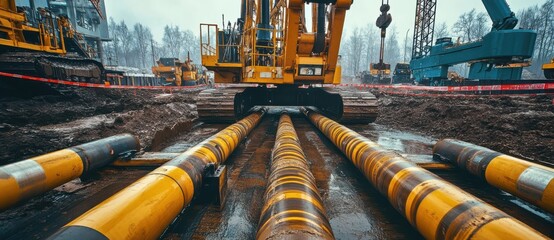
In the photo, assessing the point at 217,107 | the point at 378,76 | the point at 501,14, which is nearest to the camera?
the point at 217,107

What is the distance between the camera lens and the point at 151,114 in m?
7.00

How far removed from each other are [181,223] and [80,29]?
154ft

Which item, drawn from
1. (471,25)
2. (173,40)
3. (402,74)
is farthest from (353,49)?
(173,40)

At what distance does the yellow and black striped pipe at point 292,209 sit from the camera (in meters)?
1.52

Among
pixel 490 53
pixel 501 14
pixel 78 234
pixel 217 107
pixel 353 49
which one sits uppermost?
pixel 353 49

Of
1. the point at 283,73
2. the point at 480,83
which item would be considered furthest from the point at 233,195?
the point at 480,83

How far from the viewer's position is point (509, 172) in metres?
2.48

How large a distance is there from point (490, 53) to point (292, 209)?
52.0ft

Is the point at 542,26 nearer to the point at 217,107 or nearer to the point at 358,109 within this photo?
the point at 358,109

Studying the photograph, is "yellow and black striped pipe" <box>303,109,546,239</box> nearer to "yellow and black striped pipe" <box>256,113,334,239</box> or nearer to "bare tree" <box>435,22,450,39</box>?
"yellow and black striped pipe" <box>256,113,334,239</box>

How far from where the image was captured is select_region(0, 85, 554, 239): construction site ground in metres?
2.32

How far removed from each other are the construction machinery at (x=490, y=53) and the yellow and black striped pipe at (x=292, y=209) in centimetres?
1507

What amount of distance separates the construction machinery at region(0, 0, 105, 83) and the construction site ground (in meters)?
1.06

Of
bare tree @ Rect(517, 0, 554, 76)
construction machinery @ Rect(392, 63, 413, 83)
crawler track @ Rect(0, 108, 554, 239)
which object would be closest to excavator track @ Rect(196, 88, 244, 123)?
crawler track @ Rect(0, 108, 554, 239)
